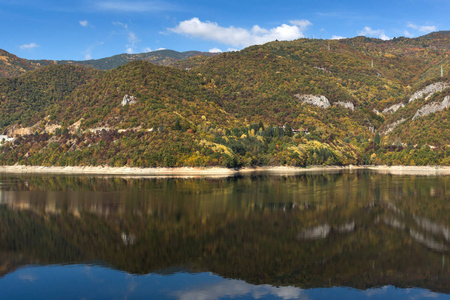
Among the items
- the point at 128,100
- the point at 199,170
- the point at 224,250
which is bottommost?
the point at 199,170

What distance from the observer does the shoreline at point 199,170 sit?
129 meters

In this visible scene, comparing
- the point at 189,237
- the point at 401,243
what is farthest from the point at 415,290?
the point at 189,237

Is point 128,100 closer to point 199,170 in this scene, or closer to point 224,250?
point 199,170

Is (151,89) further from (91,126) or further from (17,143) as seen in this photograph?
(17,143)

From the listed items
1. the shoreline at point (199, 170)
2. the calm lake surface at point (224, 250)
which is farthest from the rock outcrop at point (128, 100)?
the calm lake surface at point (224, 250)

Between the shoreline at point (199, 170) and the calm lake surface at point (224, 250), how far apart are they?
2820 inches

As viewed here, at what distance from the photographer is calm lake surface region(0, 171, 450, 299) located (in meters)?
24.9

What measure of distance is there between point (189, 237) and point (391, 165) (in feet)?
515

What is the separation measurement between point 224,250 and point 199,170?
98.1 metres

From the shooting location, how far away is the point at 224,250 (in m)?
32.4

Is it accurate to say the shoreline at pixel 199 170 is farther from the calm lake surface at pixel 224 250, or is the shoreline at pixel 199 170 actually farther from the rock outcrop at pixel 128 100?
the calm lake surface at pixel 224 250

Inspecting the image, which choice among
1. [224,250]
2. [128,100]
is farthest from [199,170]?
[224,250]

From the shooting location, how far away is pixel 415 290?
2497 centimetres

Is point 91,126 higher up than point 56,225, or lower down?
higher up
